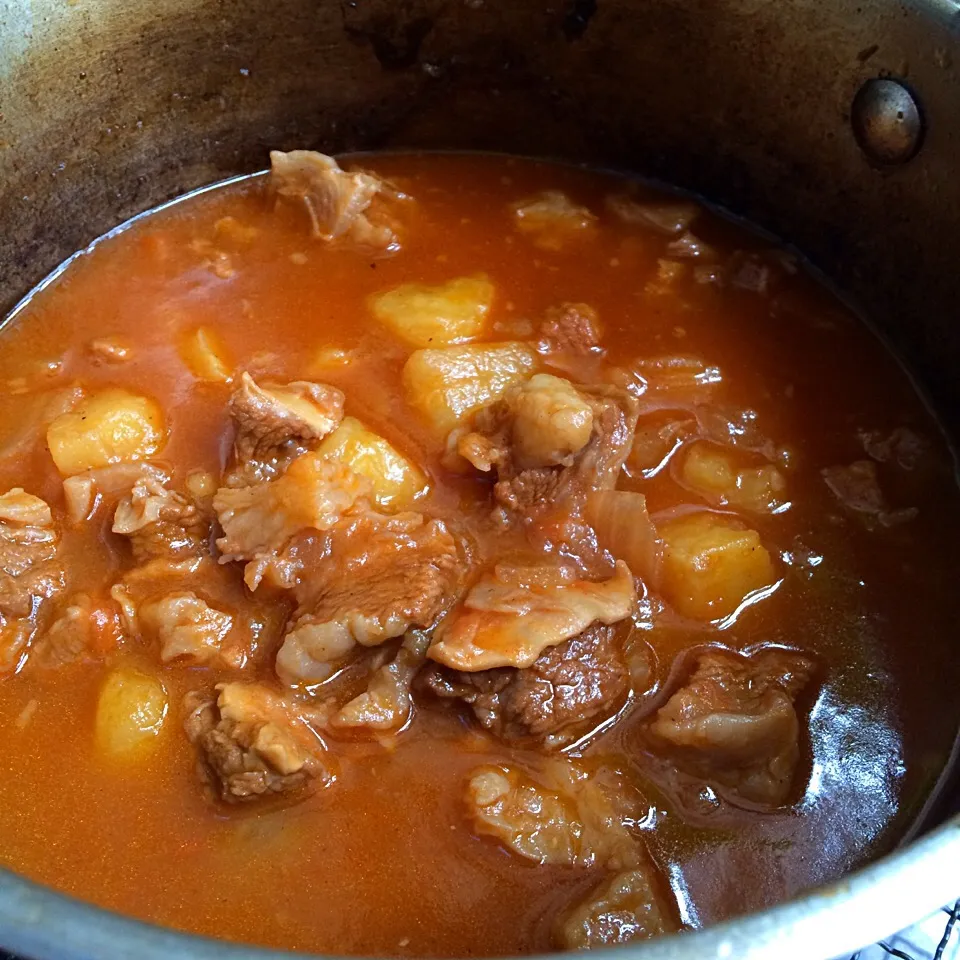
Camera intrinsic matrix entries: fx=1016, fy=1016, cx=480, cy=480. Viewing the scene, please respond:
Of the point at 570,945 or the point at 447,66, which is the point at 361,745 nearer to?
the point at 570,945

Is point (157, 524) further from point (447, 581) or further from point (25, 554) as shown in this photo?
point (447, 581)

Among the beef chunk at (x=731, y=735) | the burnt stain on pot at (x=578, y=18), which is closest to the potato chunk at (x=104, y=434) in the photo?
the beef chunk at (x=731, y=735)

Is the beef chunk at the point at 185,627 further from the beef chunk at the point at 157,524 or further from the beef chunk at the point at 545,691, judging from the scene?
the beef chunk at the point at 545,691

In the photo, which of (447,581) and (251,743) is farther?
(447,581)

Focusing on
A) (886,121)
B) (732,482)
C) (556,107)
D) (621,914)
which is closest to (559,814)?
(621,914)

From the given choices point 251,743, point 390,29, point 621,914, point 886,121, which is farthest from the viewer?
point 390,29

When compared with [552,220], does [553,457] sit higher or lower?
lower
